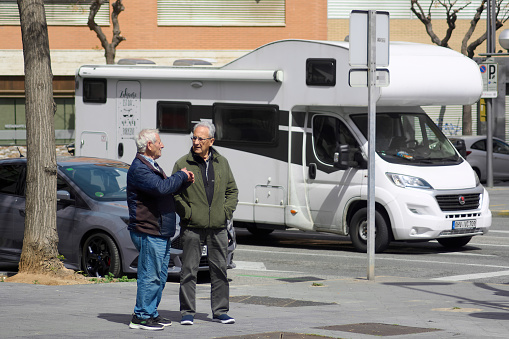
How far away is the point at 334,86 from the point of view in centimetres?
1450

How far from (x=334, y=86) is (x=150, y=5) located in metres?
20.5

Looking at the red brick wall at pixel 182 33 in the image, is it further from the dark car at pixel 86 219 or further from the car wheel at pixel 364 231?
the dark car at pixel 86 219

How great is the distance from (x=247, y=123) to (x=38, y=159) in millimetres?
4944

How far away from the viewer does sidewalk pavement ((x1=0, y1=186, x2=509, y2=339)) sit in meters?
7.75

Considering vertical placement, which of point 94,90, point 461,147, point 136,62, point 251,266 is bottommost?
point 251,266

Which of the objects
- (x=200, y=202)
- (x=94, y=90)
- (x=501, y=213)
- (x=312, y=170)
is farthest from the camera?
(x=501, y=213)

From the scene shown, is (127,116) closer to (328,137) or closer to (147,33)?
(328,137)

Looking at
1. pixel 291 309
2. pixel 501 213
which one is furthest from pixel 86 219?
pixel 501 213

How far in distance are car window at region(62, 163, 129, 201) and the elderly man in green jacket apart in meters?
4.04

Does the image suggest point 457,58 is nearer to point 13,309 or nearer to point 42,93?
point 42,93

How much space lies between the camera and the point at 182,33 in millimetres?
34062

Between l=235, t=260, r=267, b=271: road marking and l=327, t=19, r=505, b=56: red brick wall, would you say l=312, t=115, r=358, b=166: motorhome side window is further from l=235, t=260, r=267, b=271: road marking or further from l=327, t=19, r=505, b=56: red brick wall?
l=327, t=19, r=505, b=56: red brick wall

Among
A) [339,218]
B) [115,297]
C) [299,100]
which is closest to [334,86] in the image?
[299,100]

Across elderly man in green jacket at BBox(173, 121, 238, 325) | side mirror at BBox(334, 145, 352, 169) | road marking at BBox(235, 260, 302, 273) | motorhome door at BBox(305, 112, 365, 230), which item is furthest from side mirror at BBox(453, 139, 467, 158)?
elderly man in green jacket at BBox(173, 121, 238, 325)
